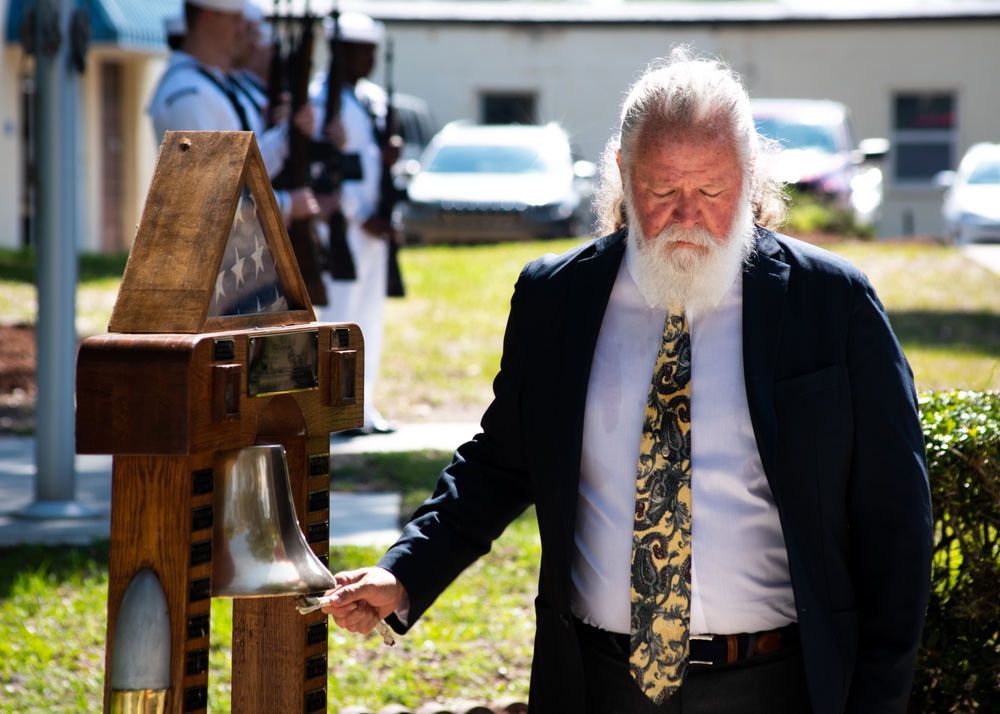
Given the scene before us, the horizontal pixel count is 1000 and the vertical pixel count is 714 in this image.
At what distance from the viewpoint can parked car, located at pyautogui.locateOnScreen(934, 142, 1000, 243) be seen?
18578 mm

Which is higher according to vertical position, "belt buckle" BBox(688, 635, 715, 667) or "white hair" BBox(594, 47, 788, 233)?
"white hair" BBox(594, 47, 788, 233)

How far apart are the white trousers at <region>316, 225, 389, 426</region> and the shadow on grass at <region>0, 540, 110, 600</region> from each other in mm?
2646

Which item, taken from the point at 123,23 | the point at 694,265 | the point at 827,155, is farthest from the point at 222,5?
the point at 123,23

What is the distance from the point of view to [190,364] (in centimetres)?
176

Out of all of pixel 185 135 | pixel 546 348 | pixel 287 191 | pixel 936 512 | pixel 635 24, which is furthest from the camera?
pixel 635 24

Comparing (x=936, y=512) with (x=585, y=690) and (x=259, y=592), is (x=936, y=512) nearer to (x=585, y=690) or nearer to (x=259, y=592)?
(x=585, y=690)

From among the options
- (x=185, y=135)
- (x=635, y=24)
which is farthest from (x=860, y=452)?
(x=635, y=24)

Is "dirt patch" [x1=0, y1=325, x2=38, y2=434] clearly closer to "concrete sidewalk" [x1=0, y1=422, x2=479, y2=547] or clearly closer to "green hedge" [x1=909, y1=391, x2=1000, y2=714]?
"concrete sidewalk" [x1=0, y1=422, x2=479, y2=547]

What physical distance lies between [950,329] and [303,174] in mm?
6624

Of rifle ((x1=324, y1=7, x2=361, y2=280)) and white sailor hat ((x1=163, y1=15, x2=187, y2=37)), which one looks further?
rifle ((x1=324, y1=7, x2=361, y2=280))

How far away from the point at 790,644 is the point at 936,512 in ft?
3.56

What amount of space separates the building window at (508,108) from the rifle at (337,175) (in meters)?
22.0

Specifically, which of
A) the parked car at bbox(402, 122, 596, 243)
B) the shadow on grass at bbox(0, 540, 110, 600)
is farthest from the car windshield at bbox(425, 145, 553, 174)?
the shadow on grass at bbox(0, 540, 110, 600)

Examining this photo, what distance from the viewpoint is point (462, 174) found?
1825cm
